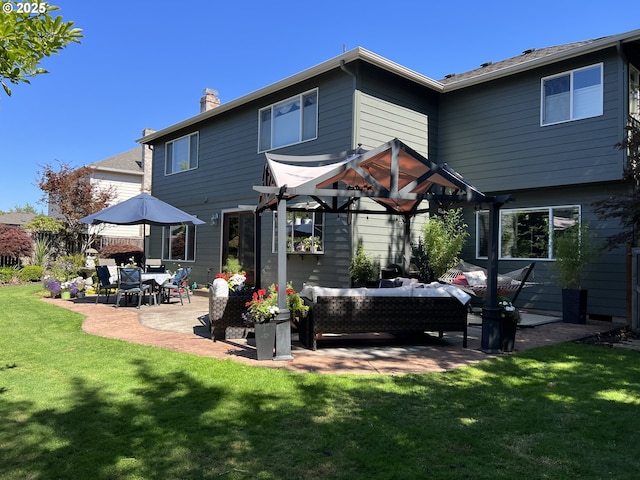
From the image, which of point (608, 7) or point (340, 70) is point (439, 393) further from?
point (608, 7)

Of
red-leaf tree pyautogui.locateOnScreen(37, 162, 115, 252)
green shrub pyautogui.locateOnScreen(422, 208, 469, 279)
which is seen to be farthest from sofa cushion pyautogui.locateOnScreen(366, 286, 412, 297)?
red-leaf tree pyautogui.locateOnScreen(37, 162, 115, 252)

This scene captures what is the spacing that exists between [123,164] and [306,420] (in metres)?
24.6

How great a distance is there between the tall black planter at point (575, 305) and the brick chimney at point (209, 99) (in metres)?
13.6

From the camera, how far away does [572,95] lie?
31.1 feet

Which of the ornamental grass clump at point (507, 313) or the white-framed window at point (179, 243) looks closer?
the ornamental grass clump at point (507, 313)

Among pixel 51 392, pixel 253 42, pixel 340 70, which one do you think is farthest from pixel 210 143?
pixel 51 392

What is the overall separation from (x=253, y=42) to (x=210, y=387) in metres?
13.8

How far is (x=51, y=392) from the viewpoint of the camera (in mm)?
4066

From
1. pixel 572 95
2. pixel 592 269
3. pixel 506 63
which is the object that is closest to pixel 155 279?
pixel 592 269

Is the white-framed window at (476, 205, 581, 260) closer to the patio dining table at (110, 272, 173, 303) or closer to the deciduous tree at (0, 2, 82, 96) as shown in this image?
the patio dining table at (110, 272, 173, 303)

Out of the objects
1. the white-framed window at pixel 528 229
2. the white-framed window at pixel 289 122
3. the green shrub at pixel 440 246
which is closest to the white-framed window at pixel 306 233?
the white-framed window at pixel 289 122

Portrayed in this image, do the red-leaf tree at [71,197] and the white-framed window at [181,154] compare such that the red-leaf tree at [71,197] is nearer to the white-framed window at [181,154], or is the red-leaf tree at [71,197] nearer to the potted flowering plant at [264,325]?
the white-framed window at [181,154]

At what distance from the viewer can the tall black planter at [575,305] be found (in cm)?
854

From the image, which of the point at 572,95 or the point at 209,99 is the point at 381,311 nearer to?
the point at 572,95
